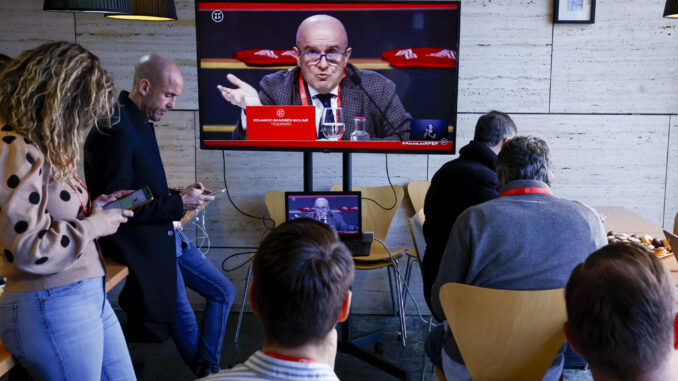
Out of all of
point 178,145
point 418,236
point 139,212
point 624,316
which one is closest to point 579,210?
point 624,316

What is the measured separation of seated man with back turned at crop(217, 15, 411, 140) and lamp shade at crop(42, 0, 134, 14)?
1.05 meters

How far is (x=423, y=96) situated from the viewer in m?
3.51

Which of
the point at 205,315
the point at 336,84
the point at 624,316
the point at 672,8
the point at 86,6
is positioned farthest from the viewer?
the point at 336,84

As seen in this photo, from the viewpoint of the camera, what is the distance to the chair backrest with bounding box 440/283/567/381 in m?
1.93

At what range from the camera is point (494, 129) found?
9.94 ft

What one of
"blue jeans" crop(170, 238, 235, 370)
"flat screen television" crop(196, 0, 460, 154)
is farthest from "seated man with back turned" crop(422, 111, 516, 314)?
"blue jeans" crop(170, 238, 235, 370)

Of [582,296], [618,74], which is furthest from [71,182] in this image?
[618,74]

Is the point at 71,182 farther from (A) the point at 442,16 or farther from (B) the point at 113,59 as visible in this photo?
(B) the point at 113,59

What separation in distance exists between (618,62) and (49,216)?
147 inches

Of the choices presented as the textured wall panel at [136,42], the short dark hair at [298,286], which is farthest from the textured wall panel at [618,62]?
the short dark hair at [298,286]

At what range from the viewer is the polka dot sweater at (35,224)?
1.60 m

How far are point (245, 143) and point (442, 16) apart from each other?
51.7 inches

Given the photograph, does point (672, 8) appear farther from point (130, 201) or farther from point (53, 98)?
point (53, 98)

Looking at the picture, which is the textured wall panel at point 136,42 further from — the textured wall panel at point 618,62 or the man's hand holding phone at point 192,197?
the textured wall panel at point 618,62
